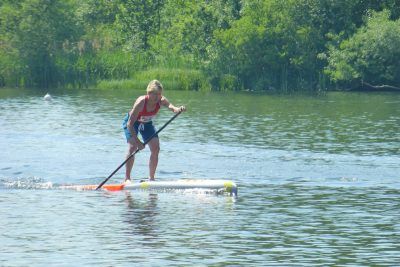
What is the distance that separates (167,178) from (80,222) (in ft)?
19.3

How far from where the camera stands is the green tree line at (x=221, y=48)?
60.6 m

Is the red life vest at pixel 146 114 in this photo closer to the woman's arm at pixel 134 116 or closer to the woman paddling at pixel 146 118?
the woman paddling at pixel 146 118

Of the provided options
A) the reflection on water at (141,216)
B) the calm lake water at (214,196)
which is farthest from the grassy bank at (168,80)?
the reflection on water at (141,216)

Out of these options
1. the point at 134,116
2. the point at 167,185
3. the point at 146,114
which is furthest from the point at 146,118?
the point at 167,185

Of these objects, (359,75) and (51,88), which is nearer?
(359,75)

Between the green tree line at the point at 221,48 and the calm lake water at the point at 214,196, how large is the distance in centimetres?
2037

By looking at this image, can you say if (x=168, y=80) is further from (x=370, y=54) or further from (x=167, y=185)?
(x=167, y=185)

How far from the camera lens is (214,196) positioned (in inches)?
770

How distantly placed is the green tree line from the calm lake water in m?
20.4

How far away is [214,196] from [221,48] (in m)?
44.2

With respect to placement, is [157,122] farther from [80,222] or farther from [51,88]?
[51,88]

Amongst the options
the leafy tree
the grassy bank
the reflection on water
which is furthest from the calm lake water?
the grassy bank

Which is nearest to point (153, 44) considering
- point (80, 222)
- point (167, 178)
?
point (167, 178)

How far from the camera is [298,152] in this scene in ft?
89.4
